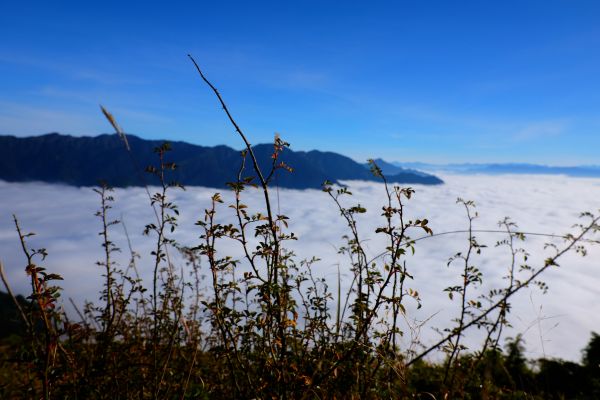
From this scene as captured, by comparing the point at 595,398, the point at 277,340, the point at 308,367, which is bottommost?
the point at 595,398

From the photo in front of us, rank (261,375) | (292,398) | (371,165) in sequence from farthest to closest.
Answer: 1. (371,165)
2. (261,375)
3. (292,398)

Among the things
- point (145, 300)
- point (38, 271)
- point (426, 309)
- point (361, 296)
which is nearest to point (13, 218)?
point (38, 271)

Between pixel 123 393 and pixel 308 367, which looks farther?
pixel 123 393

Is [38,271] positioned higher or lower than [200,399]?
higher

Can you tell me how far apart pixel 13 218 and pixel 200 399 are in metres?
3.43

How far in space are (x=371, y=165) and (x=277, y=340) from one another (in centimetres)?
200

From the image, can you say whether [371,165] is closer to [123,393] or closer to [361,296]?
[361,296]

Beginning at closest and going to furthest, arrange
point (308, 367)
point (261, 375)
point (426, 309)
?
point (261, 375) < point (308, 367) < point (426, 309)

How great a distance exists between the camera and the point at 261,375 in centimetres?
310

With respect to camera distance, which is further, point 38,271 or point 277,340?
point 277,340

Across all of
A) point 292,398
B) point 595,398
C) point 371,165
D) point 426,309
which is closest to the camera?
point 292,398

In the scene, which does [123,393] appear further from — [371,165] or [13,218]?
[371,165]

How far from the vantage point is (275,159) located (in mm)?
2779

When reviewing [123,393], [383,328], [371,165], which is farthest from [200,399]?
[371,165]
